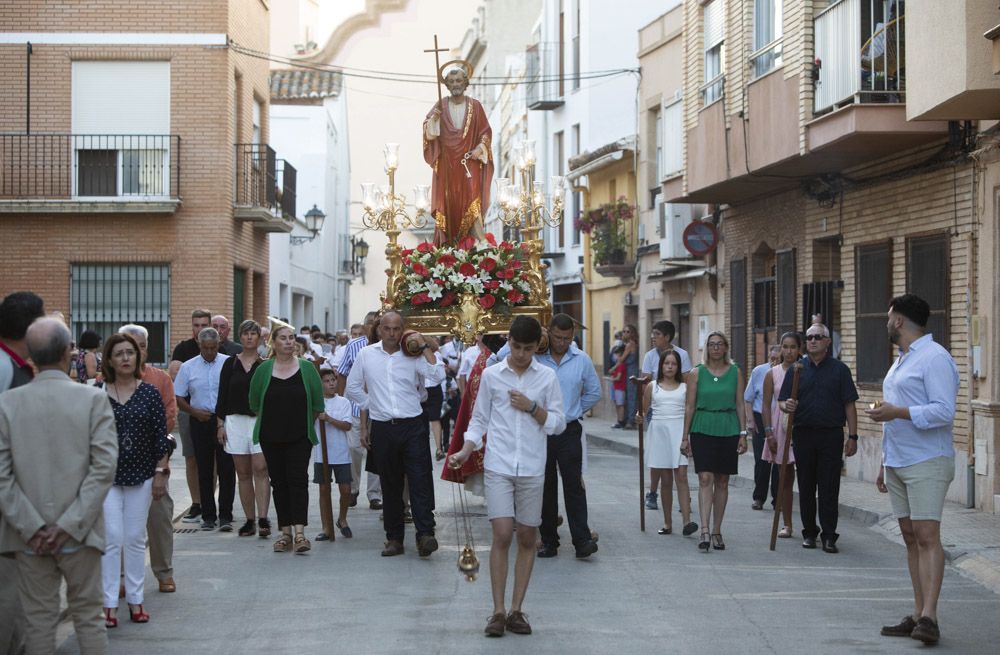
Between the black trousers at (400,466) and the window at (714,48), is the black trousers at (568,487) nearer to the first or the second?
the black trousers at (400,466)

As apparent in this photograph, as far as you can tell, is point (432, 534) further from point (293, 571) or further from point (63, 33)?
point (63, 33)

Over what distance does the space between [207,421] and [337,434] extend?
1.22m

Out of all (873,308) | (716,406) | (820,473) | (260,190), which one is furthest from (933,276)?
(260,190)

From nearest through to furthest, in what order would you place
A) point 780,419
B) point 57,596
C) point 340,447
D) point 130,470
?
1. point 57,596
2. point 130,470
3. point 340,447
4. point 780,419

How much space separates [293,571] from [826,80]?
10076mm

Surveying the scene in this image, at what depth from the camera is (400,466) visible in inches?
473

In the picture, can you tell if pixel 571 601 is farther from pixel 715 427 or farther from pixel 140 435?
pixel 715 427

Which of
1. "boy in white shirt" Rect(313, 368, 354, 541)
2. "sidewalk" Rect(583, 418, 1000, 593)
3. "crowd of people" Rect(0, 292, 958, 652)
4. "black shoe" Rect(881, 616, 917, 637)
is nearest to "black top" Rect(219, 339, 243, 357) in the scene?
"crowd of people" Rect(0, 292, 958, 652)

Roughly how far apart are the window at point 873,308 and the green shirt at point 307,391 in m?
8.20

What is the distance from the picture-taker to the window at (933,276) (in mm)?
15727

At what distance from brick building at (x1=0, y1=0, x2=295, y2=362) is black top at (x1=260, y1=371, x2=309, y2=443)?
14.0 metres

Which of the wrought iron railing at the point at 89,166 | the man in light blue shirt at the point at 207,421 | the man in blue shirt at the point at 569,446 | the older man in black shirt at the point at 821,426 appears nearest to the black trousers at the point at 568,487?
the man in blue shirt at the point at 569,446

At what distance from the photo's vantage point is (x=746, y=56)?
68.5 feet

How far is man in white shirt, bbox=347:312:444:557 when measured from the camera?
38.7ft
